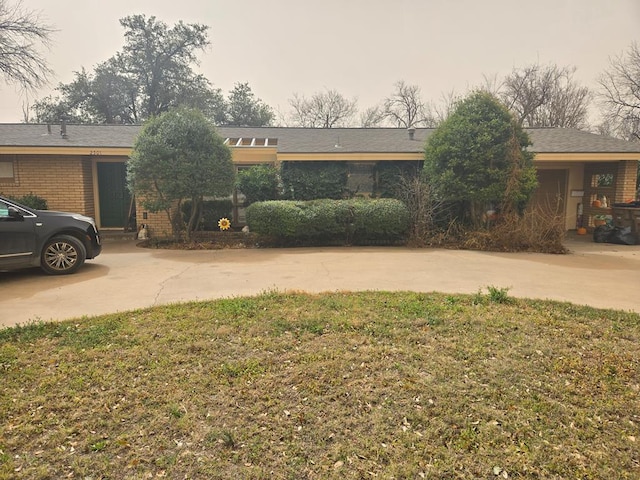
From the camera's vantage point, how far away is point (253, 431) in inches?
105

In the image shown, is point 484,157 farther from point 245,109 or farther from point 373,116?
point 373,116

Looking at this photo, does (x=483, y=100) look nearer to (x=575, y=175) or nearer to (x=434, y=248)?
(x=434, y=248)

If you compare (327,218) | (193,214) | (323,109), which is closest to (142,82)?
(323,109)

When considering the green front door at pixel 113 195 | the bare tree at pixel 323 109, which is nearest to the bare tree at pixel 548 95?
the bare tree at pixel 323 109

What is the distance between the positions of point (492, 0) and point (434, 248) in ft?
20.2

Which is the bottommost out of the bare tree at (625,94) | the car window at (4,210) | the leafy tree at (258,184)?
the car window at (4,210)

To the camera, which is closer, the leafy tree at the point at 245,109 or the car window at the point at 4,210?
the car window at the point at 4,210

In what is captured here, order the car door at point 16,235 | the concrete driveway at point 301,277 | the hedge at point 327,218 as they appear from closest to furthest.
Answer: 1. the concrete driveway at point 301,277
2. the car door at point 16,235
3. the hedge at point 327,218

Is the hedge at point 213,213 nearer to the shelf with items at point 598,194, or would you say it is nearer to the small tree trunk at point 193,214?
the small tree trunk at point 193,214

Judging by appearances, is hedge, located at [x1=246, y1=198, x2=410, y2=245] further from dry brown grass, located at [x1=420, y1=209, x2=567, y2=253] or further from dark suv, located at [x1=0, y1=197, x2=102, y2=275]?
dark suv, located at [x1=0, y1=197, x2=102, y2=275]

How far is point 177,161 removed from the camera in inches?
384

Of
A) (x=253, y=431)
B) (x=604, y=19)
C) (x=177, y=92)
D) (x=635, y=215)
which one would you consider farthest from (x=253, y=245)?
(x=177, y=92)

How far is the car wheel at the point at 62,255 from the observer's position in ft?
22.0

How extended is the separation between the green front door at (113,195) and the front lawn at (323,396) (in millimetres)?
9244
